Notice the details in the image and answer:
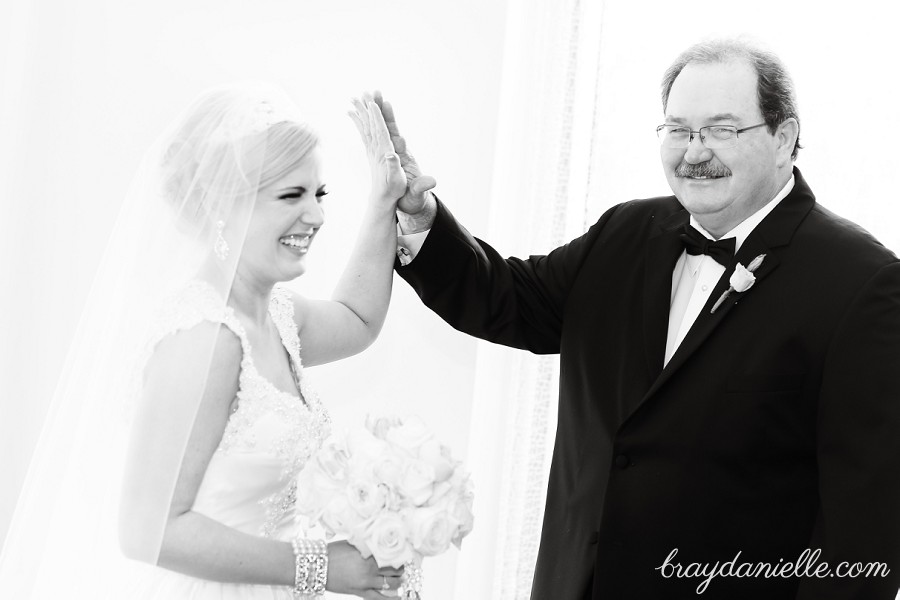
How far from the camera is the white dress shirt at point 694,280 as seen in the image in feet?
6.99

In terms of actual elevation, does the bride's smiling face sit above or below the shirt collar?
below

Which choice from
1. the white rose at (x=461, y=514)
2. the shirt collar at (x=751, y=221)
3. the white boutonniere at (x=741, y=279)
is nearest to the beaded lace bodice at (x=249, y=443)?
the white rose at (x=461, y=514)

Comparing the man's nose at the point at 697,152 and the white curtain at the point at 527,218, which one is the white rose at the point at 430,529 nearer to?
the man's nose at the point at 697,152

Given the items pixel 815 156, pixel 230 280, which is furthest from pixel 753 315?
pixel 230 280

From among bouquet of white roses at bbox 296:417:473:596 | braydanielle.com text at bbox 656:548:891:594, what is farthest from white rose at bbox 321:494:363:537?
braydanielle.com text at bbox 656:548:891:594

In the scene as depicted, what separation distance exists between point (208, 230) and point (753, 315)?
45.3 inches

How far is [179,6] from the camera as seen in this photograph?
115 inches

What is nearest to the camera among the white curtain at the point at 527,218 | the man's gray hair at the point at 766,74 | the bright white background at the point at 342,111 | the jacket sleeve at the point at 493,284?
the man's gray hair at the point at 766,74

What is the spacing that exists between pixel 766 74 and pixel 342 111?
4.71 feet

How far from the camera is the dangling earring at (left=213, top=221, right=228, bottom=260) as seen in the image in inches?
73.9

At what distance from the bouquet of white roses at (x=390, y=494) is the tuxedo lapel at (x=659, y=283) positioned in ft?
1.86

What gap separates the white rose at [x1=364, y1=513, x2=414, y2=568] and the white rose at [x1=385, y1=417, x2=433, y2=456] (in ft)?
0.41

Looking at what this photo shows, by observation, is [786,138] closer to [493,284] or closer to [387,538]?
[493,284]

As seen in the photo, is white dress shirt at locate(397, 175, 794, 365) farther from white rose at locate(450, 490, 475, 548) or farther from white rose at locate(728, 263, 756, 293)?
white rose at locate(450, 490, 475, 548)
